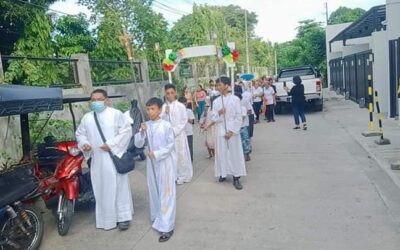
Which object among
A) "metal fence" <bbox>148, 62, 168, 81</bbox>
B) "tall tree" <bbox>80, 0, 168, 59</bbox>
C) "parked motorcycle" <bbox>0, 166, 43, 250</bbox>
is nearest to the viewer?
"parked motorcycle" <bbox>0, 166, 43, 250</bbox>

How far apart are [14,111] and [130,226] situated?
2034mm

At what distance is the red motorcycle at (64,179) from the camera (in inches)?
210

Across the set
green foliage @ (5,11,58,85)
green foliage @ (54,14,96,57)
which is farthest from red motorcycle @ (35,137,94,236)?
green foliage @ (54,14,96,57)

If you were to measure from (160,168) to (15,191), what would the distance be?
1602mm

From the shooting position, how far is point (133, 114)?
28.6ft

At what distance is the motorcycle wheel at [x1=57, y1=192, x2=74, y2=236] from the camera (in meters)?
5.29

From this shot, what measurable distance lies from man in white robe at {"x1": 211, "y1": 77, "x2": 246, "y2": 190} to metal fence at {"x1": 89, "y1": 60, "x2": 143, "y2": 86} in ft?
19.5

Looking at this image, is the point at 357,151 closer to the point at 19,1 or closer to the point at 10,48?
the point at 19,1

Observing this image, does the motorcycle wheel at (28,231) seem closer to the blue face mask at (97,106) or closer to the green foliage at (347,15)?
the blue face mask at (97,106)

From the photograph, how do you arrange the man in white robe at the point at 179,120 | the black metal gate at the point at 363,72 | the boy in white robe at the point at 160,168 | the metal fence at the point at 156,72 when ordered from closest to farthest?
the boy in white robe at the point at 160,168 → the man in white robe at the point at 179,120 → the black metal gate at the point at 363,72 → the metal fence at the point at 156,72

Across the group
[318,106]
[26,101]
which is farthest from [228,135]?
[318,106]

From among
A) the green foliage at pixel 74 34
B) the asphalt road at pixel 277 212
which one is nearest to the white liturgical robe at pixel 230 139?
the asphalt road at pixel 277 212

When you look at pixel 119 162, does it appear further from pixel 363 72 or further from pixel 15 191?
pixel 363 72

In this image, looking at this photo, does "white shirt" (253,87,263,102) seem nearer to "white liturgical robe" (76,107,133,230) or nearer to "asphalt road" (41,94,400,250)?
"asphalt road" (41,94,400,250)
